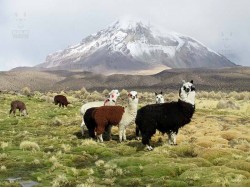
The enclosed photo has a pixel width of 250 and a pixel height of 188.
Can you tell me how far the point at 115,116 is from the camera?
24516 mm

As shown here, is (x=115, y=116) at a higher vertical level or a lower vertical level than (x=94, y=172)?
higher

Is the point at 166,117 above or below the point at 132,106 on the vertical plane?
below

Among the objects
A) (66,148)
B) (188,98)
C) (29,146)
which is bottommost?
(66,148)

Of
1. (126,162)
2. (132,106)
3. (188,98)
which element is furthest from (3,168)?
(188,98)

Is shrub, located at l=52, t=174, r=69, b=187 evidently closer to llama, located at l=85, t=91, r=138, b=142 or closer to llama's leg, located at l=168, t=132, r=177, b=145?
llama's leg, located at l=168, t=132, r=177, b=145

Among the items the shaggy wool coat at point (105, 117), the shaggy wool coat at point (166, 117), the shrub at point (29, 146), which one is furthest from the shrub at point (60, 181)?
the shaggy wool coat at point (105, 117)

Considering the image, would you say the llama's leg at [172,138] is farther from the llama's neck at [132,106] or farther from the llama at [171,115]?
the llama's neck at [132,106]

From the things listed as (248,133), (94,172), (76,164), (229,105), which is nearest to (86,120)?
(76,164)

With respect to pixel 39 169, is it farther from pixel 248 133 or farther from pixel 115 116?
pixel 248 133

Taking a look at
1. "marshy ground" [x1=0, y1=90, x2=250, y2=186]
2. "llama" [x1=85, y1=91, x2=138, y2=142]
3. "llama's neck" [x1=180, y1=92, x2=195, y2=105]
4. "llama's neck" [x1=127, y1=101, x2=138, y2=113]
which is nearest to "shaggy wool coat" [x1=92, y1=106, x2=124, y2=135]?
"llama" [x1=85, y1=91, x2=138, y2=142]

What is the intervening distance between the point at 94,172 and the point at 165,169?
8.30ft

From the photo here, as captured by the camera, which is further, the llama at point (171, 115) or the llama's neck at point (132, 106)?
the llama's neck at point (132, 106)

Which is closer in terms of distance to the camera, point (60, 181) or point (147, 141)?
point (60, 181)

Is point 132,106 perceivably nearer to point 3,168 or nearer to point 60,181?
point 3,168
